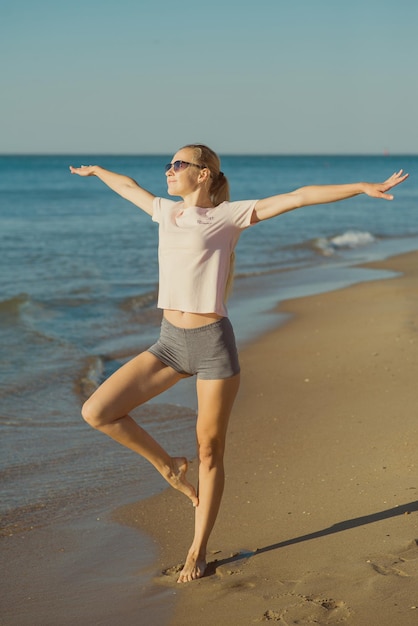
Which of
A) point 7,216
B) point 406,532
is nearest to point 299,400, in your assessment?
point 406,532

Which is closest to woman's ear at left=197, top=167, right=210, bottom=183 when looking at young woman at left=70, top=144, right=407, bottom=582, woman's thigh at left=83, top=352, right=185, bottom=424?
young woman at left=70, top=144, right=407, bottom=582

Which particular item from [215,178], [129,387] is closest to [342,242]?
[215,178]

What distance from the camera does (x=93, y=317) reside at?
14.2m

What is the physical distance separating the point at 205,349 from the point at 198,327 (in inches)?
4.5

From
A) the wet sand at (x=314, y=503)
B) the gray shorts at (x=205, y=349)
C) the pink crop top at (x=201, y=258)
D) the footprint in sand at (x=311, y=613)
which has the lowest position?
the wet sand at (x=314, y=503)

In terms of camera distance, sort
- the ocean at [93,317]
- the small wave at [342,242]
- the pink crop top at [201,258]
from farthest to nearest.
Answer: the small wave at [342,242] < the ocean at [93,317] < the pink crop top at [201,258]

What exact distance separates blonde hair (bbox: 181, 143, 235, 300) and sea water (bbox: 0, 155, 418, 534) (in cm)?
205

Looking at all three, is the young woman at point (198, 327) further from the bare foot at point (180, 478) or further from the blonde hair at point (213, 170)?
the bare foot at point (180, 478)

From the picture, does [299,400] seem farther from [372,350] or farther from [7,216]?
[7,216]

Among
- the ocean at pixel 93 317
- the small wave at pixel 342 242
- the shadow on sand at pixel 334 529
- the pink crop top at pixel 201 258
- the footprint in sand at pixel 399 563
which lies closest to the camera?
the footprint in sand at pixel 399 563

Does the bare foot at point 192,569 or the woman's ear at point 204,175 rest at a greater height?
the woman's ear at point 204,175

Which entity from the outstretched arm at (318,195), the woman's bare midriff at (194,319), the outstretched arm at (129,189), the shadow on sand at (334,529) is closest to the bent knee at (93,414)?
the woman's bare midriff at (194,319)

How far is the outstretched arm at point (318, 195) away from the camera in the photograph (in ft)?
13.8

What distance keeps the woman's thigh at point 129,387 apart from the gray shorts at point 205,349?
11 cm
